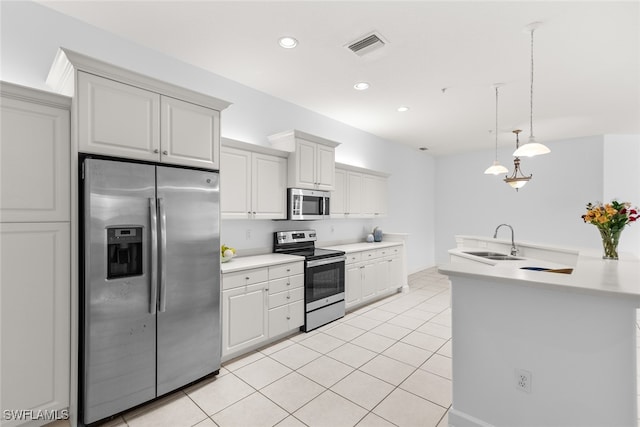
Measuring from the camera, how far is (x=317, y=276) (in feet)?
12.3

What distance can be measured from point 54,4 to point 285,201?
8.75 feet

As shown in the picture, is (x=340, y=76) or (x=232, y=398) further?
(x=340, y=76)

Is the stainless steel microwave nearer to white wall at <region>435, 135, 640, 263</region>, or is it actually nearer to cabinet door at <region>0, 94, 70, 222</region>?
cabinet door at <region>0, 94, 70, 222</region>

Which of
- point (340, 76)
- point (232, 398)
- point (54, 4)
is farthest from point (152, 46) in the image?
point (232, 398)

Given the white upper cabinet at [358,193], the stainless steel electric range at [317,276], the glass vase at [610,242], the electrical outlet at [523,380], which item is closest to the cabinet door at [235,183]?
the stainless steel electric range at [317,276]

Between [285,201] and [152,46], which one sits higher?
[152,46]

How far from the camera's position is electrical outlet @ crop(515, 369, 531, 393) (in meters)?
1.78

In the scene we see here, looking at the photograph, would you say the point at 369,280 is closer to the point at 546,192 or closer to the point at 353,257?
the point at 353,257

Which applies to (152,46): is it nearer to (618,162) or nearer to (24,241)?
(24,241)

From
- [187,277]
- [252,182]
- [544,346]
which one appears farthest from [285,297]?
[544,346]

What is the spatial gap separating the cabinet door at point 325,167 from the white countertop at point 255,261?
113cm

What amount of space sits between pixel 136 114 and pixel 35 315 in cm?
149

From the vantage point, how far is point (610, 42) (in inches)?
107

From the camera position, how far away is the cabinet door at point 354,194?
500cm
